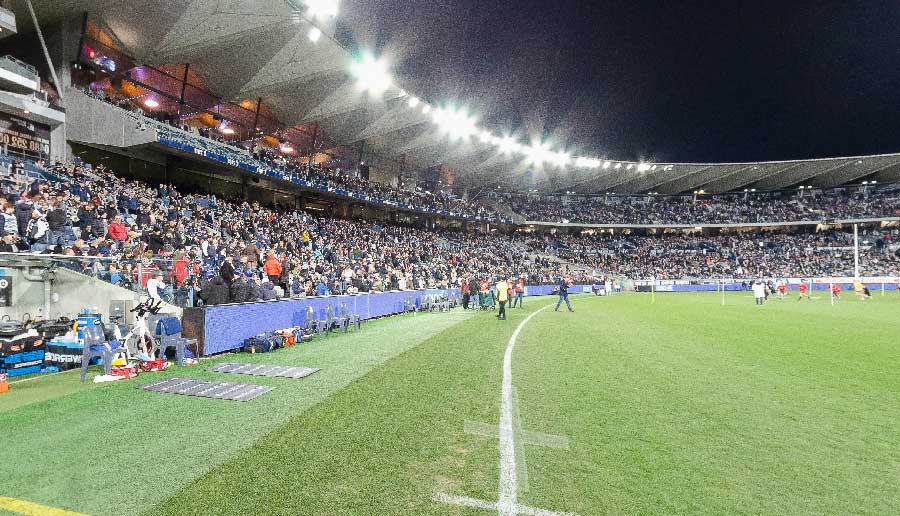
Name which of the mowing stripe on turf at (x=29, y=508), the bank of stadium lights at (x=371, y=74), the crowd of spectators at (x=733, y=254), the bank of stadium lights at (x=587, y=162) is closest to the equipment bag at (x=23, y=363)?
the mowing stripe on turf at (x=29, y=508)

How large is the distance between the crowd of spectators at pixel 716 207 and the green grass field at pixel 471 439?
5464 cm

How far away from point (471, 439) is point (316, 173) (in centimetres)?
3313

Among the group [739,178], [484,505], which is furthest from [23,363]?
[739,178]

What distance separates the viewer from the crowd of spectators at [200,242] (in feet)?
37.1

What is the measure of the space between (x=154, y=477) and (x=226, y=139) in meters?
32.3

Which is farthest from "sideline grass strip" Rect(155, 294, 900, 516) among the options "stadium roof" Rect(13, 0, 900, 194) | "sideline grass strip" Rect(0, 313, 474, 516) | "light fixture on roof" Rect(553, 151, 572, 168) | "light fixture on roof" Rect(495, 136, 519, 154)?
"light fixture on roof" Rect(553, 151, 572, 168)

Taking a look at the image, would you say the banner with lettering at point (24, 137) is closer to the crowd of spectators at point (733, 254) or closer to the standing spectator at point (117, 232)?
the standing spectator at point (117, 232)

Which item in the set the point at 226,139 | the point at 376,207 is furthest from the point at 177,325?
the point at 376,207

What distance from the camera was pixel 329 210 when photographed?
39750mm

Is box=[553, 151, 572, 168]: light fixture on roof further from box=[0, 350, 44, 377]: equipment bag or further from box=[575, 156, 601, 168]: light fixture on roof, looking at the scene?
box=[0, 350, 44, 377]: equipment bag

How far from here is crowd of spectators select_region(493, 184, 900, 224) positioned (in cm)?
6041

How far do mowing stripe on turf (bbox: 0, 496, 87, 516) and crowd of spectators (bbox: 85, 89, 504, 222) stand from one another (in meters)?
24.3

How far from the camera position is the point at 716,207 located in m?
66.4

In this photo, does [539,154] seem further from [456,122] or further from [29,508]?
[29,508]
